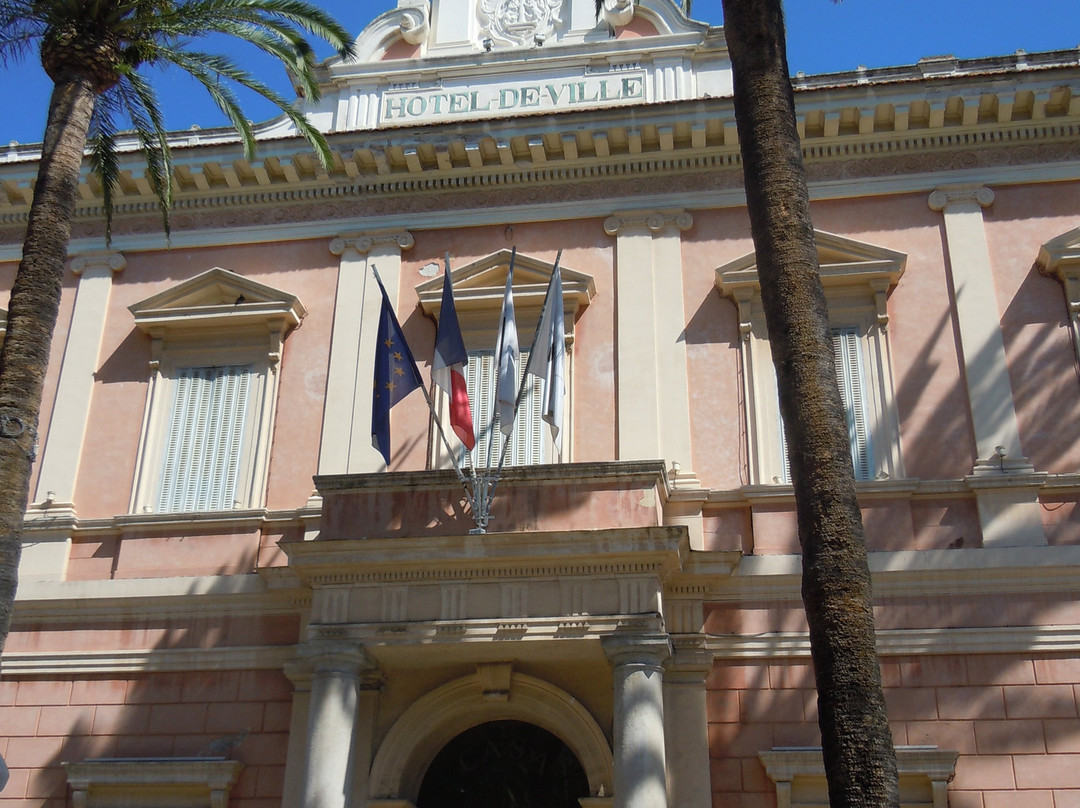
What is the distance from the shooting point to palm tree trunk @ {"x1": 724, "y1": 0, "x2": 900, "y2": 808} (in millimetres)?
7750

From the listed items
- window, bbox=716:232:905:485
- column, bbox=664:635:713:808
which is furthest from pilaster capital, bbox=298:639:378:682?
window, bbox=716:232:905:485

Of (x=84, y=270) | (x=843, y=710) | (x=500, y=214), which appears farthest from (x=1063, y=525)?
(x=84, y=270)

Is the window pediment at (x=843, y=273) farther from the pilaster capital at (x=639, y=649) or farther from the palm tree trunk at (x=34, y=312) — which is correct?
the palm tree trunk at (x=34, y=312)

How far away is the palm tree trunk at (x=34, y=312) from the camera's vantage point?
10.3 metres

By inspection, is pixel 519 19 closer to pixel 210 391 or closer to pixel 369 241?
pixel 369 241

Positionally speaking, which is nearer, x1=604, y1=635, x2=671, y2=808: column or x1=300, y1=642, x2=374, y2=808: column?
x1=604, y1=635, x2=671, y2=808: column

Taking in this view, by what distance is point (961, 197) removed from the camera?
1454 cm

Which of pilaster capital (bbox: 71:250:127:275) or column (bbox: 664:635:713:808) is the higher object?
pilaster capital (bbox: 71:250:127:275)

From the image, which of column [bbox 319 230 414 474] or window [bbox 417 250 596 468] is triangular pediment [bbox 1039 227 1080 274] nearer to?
window [bbox 417 250 596 468]

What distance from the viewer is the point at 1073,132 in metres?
14.6

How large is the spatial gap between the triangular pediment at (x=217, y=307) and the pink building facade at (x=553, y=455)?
0.05 m

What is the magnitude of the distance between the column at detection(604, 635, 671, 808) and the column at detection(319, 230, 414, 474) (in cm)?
394

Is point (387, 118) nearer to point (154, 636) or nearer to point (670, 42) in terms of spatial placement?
point (670, 42)

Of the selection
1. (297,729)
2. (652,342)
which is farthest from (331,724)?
(652,342)
